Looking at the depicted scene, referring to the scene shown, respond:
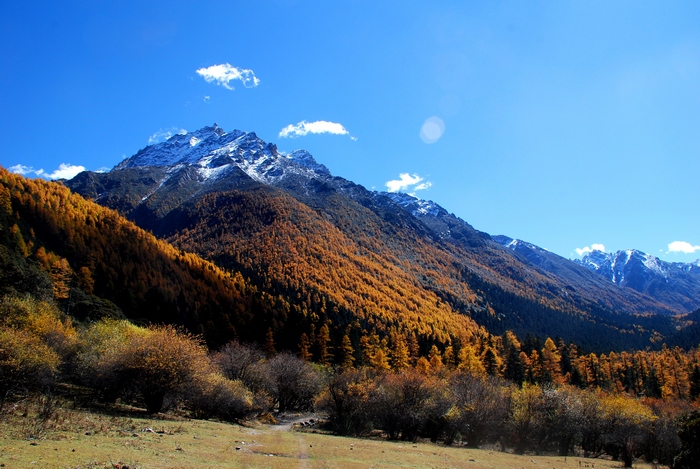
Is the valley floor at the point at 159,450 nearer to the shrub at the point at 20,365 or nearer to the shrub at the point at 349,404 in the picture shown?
the shrub at the point at 20,365

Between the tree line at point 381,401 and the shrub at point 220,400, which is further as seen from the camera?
the shrub at point 220,400

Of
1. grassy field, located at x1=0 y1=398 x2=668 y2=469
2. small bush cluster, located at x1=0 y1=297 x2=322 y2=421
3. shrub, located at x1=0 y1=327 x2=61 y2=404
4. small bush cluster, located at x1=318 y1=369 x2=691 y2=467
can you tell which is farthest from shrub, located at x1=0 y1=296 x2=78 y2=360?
small bush cluster, located at x1=318 y1=369 x2=691 y2=467

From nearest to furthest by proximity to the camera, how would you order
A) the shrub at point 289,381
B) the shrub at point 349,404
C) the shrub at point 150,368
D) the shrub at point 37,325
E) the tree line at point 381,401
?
the shrub at point 150,368 < the tree line at point 381,401 < the shrub at point 37,325 < the shrub at point 349,404 < the shrub at point 289,381

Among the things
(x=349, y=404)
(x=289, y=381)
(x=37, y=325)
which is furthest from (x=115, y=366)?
(x=289, y=381)

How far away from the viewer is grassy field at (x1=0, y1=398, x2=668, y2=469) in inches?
701

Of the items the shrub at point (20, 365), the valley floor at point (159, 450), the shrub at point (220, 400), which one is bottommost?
the shrub at point (220, 400)

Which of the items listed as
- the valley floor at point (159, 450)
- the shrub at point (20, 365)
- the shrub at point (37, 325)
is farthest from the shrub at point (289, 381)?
the shrub at point (20, 365)

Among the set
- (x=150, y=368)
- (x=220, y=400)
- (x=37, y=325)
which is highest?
(x=37, y=325)

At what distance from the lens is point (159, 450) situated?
22.5 metres

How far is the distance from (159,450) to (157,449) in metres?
0.24

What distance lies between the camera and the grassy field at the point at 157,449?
17.8 m

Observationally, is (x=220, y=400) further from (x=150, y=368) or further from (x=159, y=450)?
(x=159, y=450)

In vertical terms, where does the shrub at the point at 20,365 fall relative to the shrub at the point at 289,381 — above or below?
above

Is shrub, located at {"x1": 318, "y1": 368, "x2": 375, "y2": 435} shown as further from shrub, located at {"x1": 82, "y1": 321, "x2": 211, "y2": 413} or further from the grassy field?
shrub, located at {"x1": 82, "y1": 321, "x2": 211, "y2": 413}
